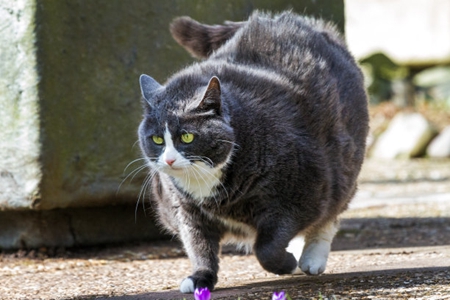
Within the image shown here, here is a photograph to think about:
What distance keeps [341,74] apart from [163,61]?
1447 millimetres

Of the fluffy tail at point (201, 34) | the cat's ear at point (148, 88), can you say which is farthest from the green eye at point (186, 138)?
the fluffy tail at point (201, 34)

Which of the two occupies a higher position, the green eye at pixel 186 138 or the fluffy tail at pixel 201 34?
the fluffy tail at pixel 201 34

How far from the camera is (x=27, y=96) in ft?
14.5

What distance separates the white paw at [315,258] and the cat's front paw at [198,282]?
563 millimetres

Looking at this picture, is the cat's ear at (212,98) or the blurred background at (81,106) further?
the blurred background at (81,106)

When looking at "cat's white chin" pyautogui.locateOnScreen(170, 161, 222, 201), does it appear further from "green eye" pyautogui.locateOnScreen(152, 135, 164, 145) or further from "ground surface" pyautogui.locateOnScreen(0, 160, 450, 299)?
"ground surface" pyautogui.locateOnScreen(0, 160, 450, 299)

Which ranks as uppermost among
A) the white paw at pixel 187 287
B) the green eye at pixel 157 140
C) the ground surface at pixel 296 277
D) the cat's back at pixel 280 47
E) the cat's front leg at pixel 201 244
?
the cat's back at pixel 280 47

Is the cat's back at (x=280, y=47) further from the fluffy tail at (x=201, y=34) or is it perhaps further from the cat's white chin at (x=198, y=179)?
the cat's white chin at (x=198, y=179)

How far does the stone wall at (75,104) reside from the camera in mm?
4414

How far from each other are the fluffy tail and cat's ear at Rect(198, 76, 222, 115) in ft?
3.67

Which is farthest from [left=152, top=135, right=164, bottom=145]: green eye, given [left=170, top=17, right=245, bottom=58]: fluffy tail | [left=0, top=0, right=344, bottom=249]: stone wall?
[left=0, top=0, right=344, bottom=249]: stone wall

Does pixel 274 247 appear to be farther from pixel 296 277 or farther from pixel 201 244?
pixel 296 277

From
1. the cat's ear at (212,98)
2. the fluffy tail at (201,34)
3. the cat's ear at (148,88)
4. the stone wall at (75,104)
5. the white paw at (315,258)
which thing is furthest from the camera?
the stone wall at (75,104)

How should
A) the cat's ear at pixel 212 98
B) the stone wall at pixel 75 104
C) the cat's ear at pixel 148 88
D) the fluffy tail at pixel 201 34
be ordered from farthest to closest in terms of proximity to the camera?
the stone wall at pixel 75 104 → the fluffy tail at pixel 201 34 → the cat's ear at pixel 148 88 → the cat's ear at pixel 212 98
